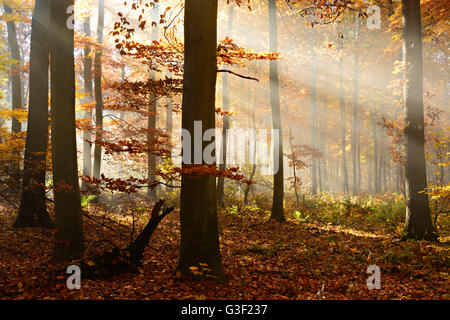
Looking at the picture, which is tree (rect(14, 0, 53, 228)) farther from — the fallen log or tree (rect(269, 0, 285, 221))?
tree (rect(269, 0, 285, 221))

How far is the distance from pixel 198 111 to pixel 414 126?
6.70 meters

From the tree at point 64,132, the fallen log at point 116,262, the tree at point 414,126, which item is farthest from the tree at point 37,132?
the tree at point 414,126

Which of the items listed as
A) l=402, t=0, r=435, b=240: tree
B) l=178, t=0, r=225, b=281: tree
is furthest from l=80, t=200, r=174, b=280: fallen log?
l=402, t=0, r=435, b=240: tree

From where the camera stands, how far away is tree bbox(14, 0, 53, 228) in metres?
7.41

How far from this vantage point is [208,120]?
4.68m

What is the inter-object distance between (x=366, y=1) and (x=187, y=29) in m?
9.30

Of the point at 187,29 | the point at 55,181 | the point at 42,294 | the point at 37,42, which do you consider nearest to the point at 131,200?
the point at 37,42

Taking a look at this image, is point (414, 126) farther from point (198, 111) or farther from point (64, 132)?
point (64, 132)

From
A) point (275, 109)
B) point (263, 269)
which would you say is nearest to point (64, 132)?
point (263, 269)

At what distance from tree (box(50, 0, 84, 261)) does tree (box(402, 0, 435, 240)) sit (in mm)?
8295

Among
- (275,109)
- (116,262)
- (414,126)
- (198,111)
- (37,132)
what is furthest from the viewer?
(275,109)

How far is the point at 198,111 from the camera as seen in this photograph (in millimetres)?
4613

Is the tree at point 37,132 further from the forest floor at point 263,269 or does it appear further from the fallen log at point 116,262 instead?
the fallen log at point 116,262
